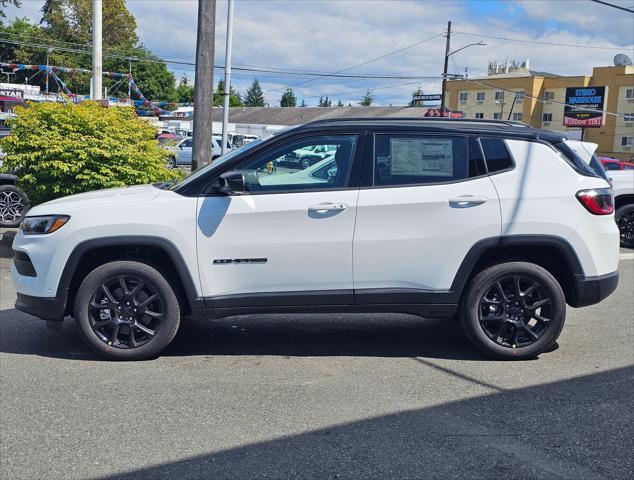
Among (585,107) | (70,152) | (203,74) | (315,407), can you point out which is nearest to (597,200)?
(315,407)

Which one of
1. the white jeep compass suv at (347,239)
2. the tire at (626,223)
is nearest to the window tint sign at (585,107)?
the tire at (626,223)

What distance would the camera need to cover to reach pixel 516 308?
5.52m

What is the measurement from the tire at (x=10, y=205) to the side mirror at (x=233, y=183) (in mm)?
7054

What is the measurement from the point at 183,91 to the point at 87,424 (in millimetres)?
102289

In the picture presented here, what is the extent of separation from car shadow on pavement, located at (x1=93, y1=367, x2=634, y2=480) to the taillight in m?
1.47

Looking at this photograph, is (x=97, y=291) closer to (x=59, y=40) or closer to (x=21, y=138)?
(x=21, y=138)

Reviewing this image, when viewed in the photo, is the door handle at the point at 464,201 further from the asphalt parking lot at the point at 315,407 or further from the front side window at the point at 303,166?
the asphalt parking lot at the point at 315,407

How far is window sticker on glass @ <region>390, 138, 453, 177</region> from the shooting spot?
17.9 ft

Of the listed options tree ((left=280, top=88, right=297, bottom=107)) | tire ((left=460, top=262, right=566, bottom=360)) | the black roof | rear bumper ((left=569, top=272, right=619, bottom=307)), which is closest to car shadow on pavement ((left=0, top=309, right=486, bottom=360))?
tire ((left=460, top=262, right=566, bottom=360))

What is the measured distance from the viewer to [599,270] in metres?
5.52

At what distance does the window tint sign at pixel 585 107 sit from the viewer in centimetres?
6366

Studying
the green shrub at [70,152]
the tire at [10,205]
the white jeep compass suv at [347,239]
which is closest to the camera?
the white jeep compass suv at [347,239]

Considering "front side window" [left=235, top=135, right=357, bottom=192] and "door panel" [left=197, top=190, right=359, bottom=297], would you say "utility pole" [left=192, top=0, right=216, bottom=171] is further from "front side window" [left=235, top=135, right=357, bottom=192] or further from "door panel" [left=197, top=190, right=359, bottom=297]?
"door panel" [left=197, top=190, right=359, bottom=297]

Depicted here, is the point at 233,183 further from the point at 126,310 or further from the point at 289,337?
the point at 289,337
